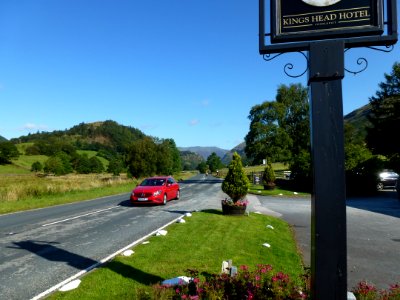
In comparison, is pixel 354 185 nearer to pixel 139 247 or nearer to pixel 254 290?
pixel 139 247

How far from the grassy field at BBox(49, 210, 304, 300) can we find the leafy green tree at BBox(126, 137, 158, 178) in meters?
38.9

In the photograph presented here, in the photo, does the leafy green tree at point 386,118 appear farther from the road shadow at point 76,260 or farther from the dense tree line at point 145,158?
the road shadow at point 76,260

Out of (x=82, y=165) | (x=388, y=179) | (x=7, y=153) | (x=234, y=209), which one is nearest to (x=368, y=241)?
(x=234, y=209)

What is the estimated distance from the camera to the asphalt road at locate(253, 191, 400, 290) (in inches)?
283

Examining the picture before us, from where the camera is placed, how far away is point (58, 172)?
263 feet

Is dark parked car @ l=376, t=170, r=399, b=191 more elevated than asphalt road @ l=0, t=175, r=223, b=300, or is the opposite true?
dark parked car @ l=376, t=170, r=399, b=191

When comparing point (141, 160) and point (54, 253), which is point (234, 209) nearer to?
point (54, 253)

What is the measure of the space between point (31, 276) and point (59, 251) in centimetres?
211

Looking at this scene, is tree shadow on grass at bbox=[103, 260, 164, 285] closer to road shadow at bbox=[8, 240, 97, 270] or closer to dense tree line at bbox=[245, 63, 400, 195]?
road shadow at bbox=[8, 240, 97, 270]

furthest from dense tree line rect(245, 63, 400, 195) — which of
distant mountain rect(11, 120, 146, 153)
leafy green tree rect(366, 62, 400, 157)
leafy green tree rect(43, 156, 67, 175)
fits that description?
distant mountain rect(11, 120, 146, 153)

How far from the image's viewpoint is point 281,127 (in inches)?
2218

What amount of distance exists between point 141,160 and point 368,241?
1666 inches

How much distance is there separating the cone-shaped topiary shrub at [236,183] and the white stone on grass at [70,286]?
9189mm

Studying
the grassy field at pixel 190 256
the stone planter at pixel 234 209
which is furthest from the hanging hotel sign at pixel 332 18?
the stone planter at pixel 234 209
